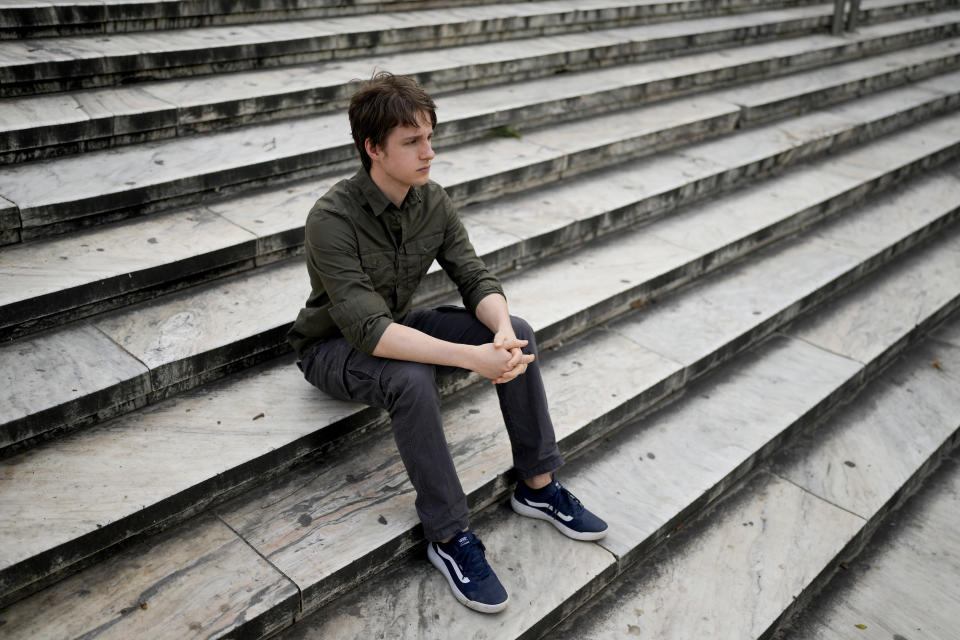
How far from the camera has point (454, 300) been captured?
12.8 ft

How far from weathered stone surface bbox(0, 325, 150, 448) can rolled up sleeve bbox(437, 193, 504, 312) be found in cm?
113

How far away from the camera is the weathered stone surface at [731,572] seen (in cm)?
291

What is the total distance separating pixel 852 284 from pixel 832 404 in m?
1.22

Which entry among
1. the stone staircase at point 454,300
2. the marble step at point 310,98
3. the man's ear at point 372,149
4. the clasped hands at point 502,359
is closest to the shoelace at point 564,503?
the stone staircase at point 454,300

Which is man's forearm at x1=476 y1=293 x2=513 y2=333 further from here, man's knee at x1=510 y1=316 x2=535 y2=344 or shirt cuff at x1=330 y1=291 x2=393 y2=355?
shirt cuff at x1=330 y1=291 x2=393 y2=355

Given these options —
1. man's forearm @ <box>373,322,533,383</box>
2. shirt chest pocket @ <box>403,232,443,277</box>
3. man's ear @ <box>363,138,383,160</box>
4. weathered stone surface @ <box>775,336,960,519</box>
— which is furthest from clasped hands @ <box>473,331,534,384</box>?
weathered stone surface @ <box>775,336,960,519</box>

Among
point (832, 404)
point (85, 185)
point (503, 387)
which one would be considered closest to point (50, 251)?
point (85, 185)

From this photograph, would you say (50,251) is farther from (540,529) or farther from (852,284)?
(852,284)

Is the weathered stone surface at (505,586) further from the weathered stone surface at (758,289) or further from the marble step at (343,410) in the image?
the weathered stone surface at (758,289)

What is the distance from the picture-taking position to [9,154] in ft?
12.0

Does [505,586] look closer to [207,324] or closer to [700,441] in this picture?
[700,441]

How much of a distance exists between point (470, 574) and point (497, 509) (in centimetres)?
47

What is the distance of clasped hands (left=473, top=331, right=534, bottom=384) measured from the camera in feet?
8.69

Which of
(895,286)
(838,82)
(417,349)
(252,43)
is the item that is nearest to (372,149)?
(417,349)
